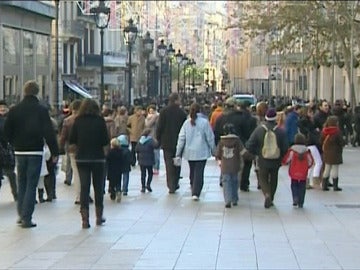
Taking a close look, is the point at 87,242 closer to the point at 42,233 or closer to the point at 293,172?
the point at 42,233

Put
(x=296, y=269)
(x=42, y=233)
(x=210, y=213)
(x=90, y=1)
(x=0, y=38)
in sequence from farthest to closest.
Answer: (x=90, y=1) < (x=0, y=38) < (x=210, y=213) < (x=42, y=233) < (x=296, y=269)

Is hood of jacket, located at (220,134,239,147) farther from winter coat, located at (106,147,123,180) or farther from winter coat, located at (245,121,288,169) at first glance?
winter coat, located at (106,147,123,180)

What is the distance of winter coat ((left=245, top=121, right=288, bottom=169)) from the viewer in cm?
1781

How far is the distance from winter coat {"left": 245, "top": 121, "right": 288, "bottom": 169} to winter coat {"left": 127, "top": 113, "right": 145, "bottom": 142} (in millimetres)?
9516

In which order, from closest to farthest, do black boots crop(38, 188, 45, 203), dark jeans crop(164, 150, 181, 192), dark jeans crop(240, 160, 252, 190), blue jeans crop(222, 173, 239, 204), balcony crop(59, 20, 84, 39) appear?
1. blue jeans crop(222, 173, 239, 204)
2. black boots crop(38, 188, 45, 203)
3. dark jeans crop(164, 150, 181, 192)
4. dark jeans crop(240, 160, 252, 190)
5. balcony crop(59, 20, 84, 39)

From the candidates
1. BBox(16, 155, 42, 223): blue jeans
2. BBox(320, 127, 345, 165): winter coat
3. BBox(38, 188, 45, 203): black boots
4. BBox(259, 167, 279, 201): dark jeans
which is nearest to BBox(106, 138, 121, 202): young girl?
BBox(38, 188, 45, 203): black boots

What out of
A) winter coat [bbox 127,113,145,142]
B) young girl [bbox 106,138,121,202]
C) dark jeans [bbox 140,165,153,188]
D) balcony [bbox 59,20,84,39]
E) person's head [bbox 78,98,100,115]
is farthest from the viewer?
balcony [bbox 59,20,84,39]

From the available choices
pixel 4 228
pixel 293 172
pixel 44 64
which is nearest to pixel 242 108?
pixel 293 172

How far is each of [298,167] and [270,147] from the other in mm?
668

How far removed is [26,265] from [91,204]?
6808mm

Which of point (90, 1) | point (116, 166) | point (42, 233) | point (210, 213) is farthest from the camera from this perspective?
point (90, 1)

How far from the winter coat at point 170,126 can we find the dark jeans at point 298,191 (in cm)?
315

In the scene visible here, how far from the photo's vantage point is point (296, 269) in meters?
10.7

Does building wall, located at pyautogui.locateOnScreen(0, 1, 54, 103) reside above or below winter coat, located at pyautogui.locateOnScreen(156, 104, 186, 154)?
above
